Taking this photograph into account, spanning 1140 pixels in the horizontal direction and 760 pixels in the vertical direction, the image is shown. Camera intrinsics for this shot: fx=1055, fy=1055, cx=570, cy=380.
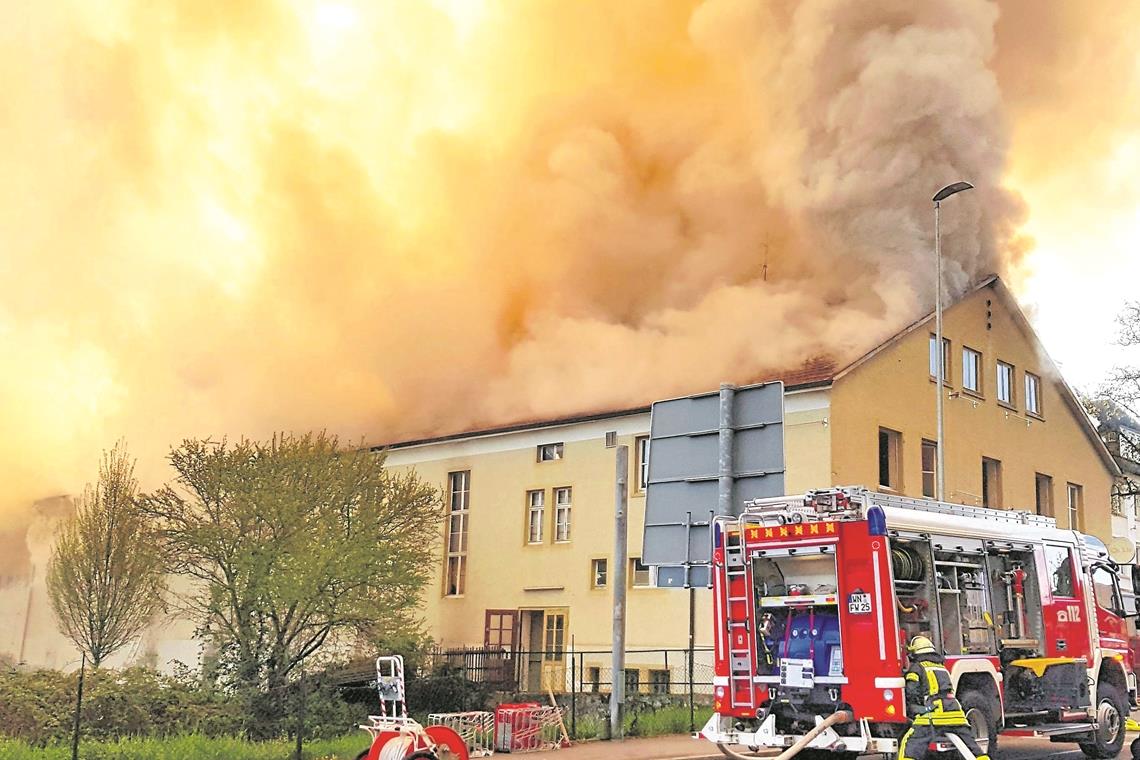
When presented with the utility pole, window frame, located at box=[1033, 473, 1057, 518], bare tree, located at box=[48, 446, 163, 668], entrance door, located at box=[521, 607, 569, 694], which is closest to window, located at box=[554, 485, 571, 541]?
entrance door, located at box=[521, 607, 569, 694]

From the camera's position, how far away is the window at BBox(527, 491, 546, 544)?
28625 millimetres

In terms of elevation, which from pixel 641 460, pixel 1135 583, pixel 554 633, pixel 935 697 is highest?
pixel 641 460

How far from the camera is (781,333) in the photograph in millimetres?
25172

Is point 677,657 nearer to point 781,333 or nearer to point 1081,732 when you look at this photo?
point 781,333

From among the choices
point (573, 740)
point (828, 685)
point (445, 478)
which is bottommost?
point (573, 740)

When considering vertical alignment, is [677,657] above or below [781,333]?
below

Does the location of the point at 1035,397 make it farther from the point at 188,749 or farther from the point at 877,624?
the point at 188,749

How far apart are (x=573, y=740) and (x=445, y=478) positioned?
1615 cm

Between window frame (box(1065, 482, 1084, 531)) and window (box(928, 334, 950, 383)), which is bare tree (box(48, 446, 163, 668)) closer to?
window (box(928, 334, 950, 383))

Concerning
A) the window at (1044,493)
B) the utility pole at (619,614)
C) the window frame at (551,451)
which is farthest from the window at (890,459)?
the utility pole at (619,614)

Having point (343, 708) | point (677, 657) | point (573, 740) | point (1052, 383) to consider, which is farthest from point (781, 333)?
point (343, 708)

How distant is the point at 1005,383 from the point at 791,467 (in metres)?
9.49

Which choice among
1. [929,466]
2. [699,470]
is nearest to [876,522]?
[699,470]

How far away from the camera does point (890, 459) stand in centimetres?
2461
